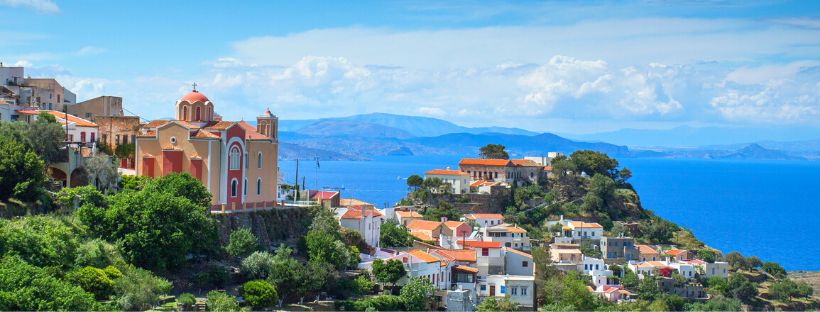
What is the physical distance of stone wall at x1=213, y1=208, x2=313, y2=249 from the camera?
141 feet

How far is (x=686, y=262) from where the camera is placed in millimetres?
68375

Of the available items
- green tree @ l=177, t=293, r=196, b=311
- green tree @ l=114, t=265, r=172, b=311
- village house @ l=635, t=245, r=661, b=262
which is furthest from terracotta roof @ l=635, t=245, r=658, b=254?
green tree @ l=114, t=265, r=172, b=311

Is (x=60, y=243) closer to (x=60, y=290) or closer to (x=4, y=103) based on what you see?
(x=60, y=290)

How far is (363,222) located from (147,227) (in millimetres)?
15607

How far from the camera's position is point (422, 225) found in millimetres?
64625

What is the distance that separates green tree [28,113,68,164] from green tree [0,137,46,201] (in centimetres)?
265

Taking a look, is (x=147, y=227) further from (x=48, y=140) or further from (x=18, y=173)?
(x=48, y=140)

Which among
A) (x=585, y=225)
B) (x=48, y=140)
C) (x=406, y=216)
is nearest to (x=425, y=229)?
(x=406, y=216)

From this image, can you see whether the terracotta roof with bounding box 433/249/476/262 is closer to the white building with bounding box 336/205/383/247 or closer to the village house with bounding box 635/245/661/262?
the white building with bounding box 336/205/383/247

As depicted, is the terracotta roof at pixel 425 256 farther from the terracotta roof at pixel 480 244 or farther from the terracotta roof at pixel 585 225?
the terracotta roof at pixel 585 225

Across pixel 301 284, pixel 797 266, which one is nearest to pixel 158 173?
pixel 301 284

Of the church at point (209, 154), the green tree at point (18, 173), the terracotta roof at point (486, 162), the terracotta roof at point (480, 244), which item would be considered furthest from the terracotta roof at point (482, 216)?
the green tree at point (18, 173)

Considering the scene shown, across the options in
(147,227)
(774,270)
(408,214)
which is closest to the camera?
(147,227)

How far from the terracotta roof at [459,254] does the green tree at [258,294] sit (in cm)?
1534
